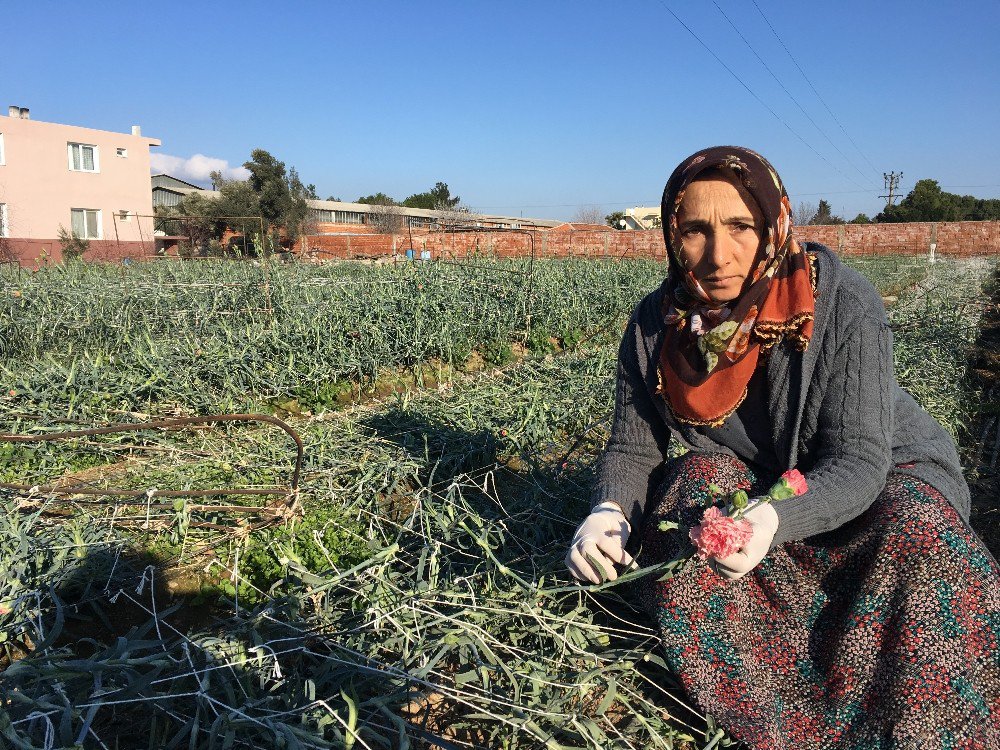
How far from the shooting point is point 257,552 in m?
2.14

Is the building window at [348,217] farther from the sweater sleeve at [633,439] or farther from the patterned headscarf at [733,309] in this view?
the patterned headscarf at [733,309]

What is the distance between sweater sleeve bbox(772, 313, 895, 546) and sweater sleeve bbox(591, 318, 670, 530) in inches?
14.4

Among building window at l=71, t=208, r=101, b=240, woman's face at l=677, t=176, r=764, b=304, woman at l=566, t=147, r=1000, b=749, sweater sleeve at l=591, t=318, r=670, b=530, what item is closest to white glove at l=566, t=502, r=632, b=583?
woman at l=566, t=147, r=1000, b=749

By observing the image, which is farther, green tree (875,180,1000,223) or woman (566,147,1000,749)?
green tree (875,180,1000,223)

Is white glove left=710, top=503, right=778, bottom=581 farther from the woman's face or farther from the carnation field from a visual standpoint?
the woman's face

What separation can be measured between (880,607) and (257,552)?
67.2 inches

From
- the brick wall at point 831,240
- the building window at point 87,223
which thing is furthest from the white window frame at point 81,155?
the brick wall at point 831,240

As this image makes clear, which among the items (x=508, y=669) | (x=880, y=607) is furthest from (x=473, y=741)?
(x=880, y=607)

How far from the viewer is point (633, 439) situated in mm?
1617

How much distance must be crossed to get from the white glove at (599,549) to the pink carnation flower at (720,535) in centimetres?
23

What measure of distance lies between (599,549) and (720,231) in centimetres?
68

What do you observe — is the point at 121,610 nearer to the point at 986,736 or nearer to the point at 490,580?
the point at 490,580

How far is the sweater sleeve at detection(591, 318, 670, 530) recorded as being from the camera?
1536 millimetres

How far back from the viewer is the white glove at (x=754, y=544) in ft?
3.76
